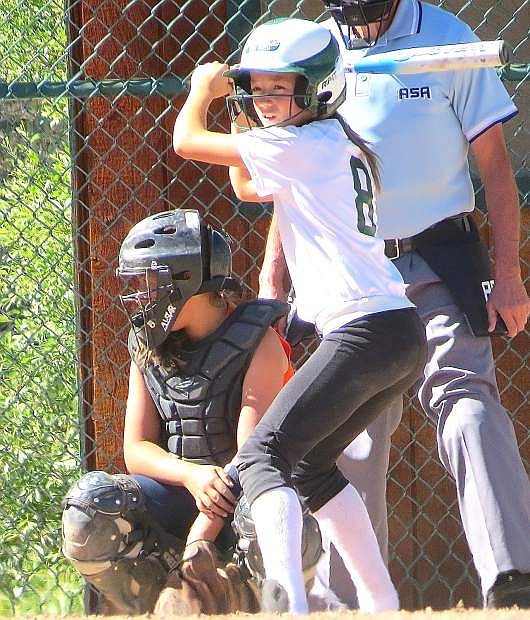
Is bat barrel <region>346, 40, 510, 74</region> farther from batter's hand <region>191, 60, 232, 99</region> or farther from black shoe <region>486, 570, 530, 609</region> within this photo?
black shoe <region>486, 570, 530, 609</region>

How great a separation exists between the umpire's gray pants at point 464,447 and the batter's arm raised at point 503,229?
0.39ft

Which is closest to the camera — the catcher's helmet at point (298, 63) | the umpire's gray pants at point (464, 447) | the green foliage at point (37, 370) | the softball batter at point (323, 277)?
the softball batter at point (323, 277)

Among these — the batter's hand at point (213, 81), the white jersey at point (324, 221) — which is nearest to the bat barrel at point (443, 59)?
the white jersey at point (324, 221)

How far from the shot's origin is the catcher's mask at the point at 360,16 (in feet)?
→ 12.8

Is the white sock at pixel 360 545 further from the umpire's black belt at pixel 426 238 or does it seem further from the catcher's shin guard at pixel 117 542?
the umpire's black belt at pixel 426 238

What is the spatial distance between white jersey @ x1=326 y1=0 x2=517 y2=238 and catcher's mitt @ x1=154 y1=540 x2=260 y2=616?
1.15 metres

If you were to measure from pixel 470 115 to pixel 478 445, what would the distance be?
3.42ft

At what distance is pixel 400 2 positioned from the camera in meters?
4.04

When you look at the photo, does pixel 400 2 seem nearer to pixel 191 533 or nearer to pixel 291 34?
pixel 291 34

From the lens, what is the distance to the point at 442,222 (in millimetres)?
3914

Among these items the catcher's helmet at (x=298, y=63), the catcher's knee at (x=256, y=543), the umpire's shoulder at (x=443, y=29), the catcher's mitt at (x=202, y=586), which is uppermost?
the catcher's helmet at (x=298, y=63)

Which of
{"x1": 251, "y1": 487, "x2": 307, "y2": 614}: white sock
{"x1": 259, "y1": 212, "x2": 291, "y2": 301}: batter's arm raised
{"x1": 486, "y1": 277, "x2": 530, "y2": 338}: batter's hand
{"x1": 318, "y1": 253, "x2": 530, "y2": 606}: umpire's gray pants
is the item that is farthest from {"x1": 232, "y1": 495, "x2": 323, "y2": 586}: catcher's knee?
{"x1": 259, "y1": 212, "x2": 291, "y2": 301}: batter's arm raised

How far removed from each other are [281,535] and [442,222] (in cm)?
133

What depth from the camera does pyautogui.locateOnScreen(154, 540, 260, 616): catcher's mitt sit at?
3.43 metres
